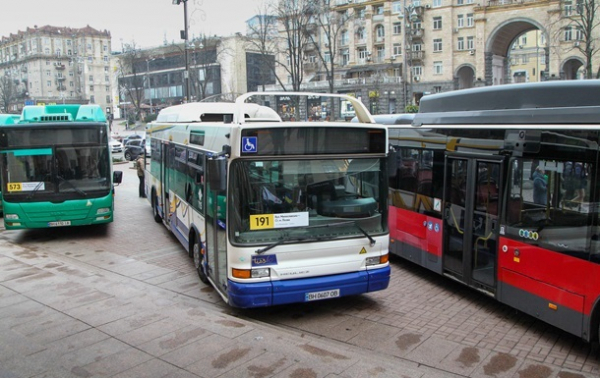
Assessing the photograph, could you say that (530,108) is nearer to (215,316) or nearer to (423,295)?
(423,295)

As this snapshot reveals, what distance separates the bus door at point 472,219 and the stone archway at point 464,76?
204 ft

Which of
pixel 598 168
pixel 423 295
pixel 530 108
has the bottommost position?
pixel 423 295

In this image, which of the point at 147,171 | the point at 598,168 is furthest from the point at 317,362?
the point at 147,171

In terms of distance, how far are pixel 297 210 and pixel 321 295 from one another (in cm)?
119

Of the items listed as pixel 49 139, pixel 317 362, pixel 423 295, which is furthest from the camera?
pixel 49 139

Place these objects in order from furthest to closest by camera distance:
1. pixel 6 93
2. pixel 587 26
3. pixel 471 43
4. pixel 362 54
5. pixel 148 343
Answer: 1. pixel 6 93
2. pixel 362 54
3. pixel 471 43
4. pixel 587 26
5. pixel 148 343

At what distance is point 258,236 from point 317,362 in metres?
1.94

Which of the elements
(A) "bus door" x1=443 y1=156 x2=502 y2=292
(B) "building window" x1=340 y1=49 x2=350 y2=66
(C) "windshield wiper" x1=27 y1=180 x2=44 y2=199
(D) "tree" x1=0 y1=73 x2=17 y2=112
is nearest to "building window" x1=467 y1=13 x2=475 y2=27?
(B) "building window" x1=340 y1=49 x2=350 y2=66

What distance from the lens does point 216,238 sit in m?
7.82

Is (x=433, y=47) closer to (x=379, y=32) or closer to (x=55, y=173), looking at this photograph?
(x=379, y=32)

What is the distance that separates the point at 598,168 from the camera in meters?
5.89

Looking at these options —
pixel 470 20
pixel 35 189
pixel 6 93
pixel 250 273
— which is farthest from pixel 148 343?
pixel 6 93

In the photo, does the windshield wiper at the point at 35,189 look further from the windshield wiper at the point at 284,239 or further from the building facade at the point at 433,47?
the building facade at the point at 433,47

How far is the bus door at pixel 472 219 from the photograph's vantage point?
25.0 ft
